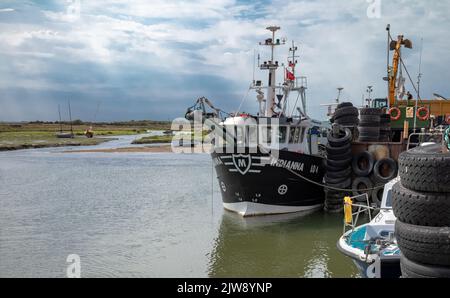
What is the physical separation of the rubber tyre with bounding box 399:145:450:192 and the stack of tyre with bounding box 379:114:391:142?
18119mm

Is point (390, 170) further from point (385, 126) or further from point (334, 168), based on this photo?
point (385, 126)

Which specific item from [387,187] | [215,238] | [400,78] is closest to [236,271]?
[215,238]

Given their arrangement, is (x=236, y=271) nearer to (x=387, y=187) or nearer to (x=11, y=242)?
(x=387, y=187)

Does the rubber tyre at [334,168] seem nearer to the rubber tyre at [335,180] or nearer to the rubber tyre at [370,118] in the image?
the rubber tyre at [335,180]

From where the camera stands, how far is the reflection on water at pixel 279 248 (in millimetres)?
14133

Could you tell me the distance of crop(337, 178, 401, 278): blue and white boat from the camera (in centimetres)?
1043

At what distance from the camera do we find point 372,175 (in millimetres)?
21922

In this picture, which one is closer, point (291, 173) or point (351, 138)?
point (291, 173)

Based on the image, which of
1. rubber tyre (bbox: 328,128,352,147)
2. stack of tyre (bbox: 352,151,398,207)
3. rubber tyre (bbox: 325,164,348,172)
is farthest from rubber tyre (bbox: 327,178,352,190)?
rubber tyre (bbox: 328,128,352,147)

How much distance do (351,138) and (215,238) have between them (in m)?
8.73

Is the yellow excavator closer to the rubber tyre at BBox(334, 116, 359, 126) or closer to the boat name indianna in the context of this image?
the rubber tyre at BBox(334, 116, 359, 126)

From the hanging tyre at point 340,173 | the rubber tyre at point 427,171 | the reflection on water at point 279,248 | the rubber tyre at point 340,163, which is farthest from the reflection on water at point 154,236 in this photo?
the rubber tyre at point 427,171

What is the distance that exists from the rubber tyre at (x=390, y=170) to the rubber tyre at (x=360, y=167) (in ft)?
0.80

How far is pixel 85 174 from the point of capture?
38.8 meters
